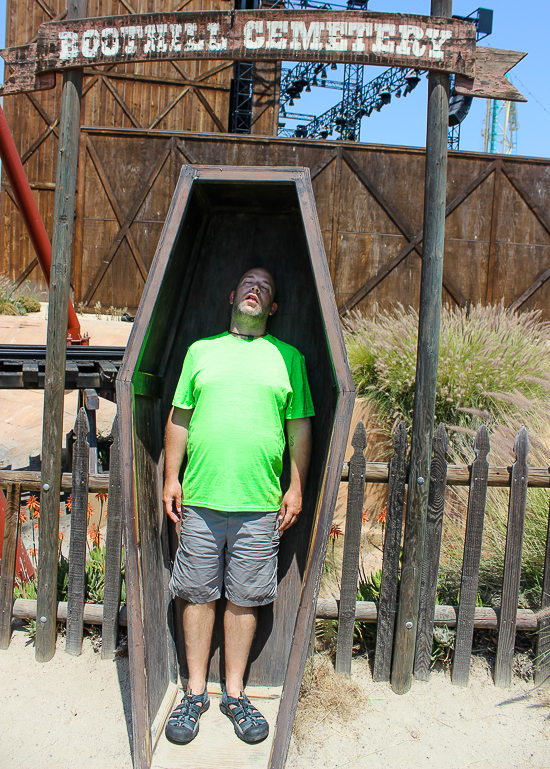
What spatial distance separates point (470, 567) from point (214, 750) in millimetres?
1473

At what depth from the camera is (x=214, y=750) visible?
7.38 ft

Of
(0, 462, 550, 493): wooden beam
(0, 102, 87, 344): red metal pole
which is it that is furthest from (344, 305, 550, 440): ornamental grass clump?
(0, 102, 87, 344): red metal pole

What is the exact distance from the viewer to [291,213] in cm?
321

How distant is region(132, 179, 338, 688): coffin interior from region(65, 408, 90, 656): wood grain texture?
40 cm

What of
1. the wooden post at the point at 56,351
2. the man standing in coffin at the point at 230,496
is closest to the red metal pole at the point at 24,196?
the wooden post at the point at 56,351

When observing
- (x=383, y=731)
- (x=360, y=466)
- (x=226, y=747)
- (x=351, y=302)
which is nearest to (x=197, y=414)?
(x=360, y=466)

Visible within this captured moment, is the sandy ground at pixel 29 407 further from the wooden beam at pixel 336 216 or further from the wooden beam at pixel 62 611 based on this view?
the wooden beam at pixel 336 216

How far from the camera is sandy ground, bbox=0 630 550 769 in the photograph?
2.32 m

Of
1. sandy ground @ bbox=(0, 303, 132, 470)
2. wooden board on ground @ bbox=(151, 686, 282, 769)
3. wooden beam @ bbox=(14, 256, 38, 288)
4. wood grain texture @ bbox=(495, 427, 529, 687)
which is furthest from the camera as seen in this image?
wooden beam @ bbox=(14, 256, 38, 288)

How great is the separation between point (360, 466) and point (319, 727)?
46.9 inches

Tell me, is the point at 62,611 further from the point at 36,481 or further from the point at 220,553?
the point at 220,553

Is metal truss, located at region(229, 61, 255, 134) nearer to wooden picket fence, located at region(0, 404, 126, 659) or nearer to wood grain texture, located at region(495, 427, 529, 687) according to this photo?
wooden picket fence, located at region(0, 404, 126, 659)

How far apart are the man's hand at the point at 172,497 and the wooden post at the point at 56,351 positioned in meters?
0.66

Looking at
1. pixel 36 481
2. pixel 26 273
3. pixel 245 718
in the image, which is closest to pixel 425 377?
pixel 245 718
